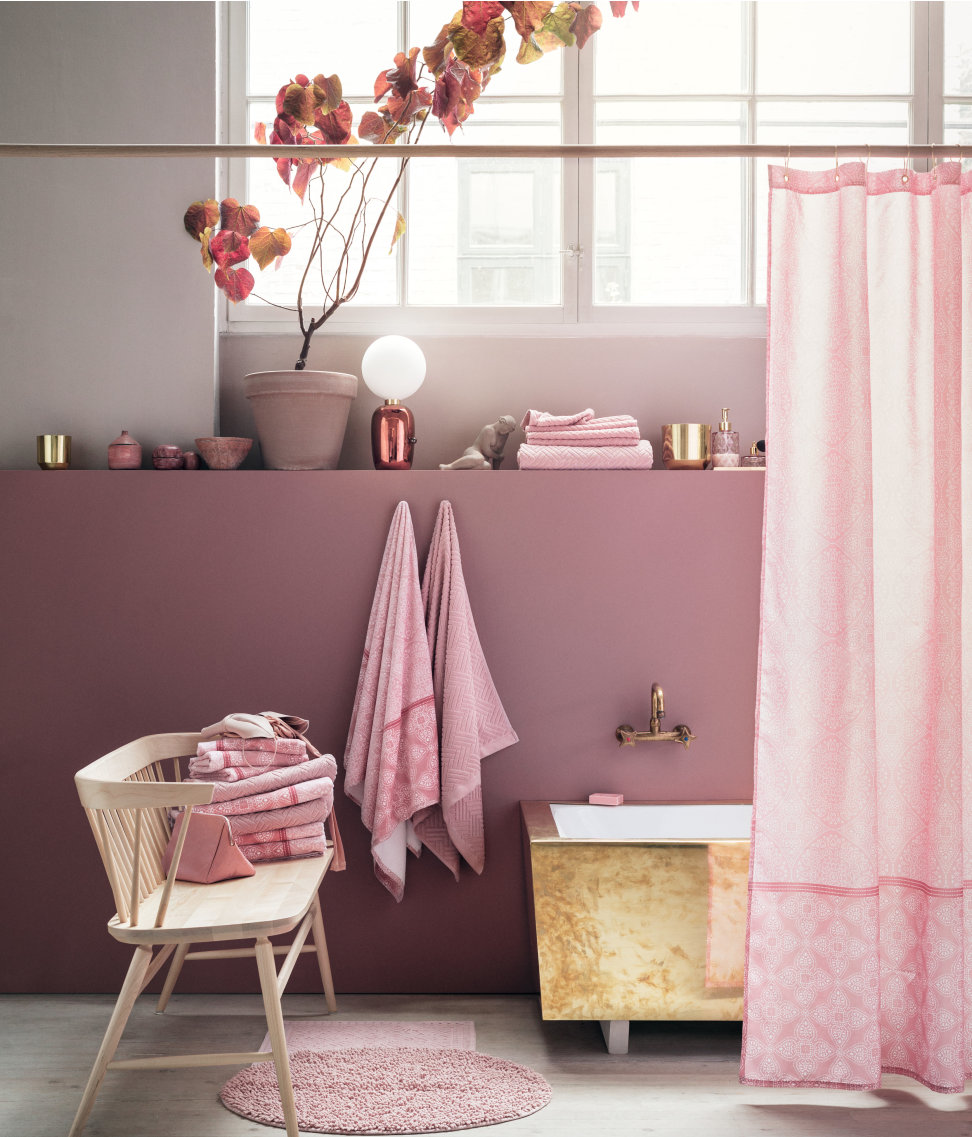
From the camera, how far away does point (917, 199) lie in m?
1.93

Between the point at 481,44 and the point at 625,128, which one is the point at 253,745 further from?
the point at 625,128

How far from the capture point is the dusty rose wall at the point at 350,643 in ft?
9.31

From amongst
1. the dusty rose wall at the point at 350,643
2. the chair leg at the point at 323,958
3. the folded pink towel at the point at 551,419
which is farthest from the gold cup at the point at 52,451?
the chair leg at the point at 323,958

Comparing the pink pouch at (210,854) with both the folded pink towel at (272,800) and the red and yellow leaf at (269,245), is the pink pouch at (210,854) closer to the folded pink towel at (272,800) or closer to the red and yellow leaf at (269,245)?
the folded pink towel at (272,800)

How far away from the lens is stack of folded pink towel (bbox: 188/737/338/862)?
234 centimetres

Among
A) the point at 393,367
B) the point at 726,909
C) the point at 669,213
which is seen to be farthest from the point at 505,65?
the point at 726,909

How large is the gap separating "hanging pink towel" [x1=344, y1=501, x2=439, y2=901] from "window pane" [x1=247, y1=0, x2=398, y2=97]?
157 centimetres

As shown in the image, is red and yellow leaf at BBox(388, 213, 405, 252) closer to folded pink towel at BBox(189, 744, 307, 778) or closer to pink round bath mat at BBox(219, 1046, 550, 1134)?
folded pink towel at BBox(189, 744, 307, 778)

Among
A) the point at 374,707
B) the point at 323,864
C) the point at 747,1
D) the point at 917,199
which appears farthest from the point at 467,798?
the point at 747,1

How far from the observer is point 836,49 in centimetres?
332

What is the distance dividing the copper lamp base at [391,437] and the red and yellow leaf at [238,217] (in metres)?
0.69

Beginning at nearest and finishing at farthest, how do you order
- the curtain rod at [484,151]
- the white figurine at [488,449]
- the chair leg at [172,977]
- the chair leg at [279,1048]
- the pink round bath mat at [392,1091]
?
the curtain rod at [484,151] → the chair leg at [279,1048] → the pink round bath mat at [392,1091] → the chair leg at [172,977] → the white figurine at [488,449]

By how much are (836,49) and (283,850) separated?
3096 mm

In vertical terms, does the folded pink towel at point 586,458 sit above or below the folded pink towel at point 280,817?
above
